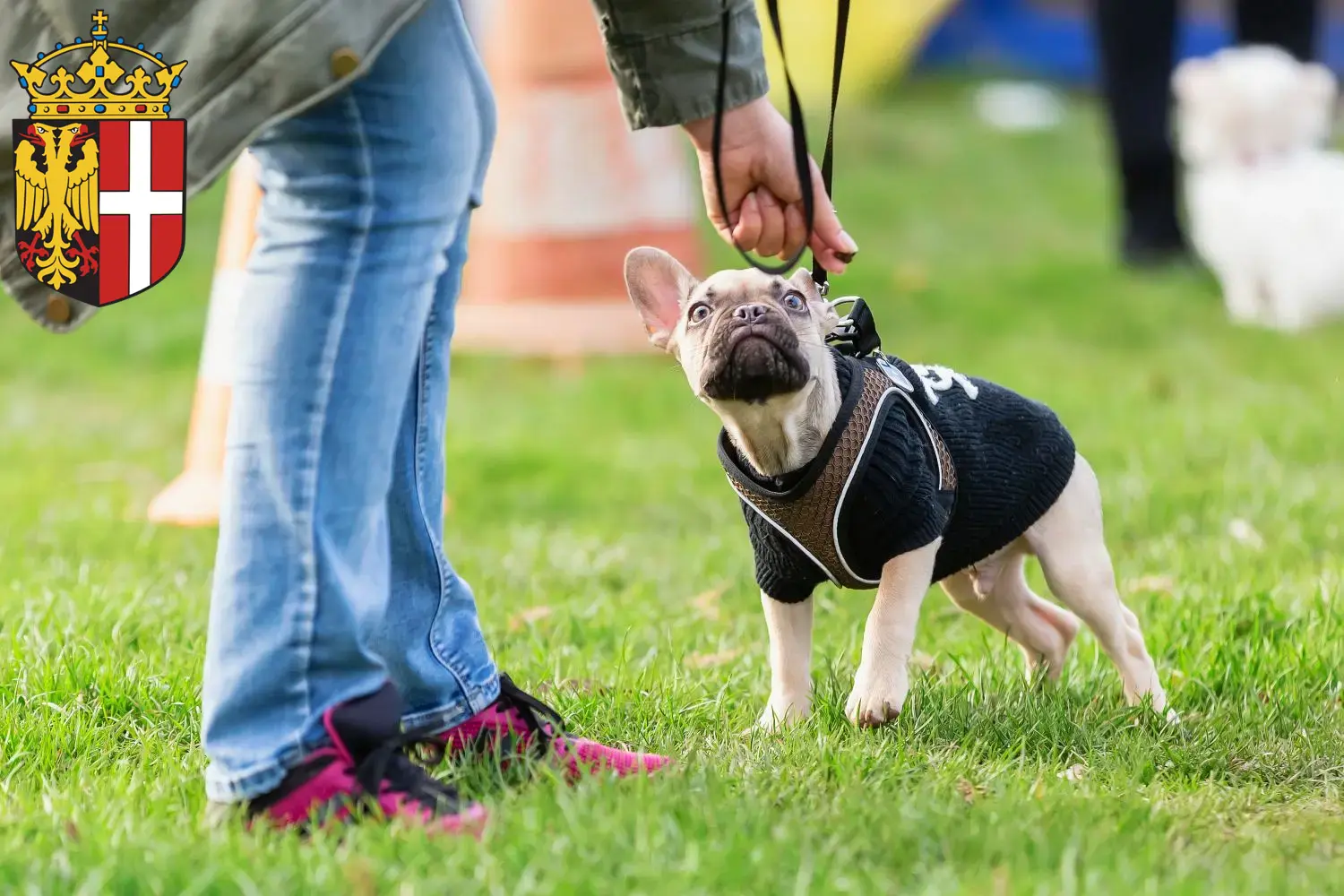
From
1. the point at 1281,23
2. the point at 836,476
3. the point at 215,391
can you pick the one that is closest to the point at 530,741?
the point at 836,476

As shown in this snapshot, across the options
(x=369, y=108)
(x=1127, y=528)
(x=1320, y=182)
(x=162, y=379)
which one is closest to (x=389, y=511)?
(x=369, y=108)

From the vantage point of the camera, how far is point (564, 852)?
2.05 metres

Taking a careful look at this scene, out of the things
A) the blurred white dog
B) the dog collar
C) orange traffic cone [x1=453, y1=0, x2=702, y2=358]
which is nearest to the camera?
the dog collar

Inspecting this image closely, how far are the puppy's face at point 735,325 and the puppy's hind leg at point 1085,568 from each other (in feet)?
1.97

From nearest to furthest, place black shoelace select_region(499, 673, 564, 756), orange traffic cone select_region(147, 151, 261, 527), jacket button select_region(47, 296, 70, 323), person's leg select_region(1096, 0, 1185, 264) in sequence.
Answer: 1. jacket button select_region(47, 296, 70, 323)
2. black shoelace select_region(499, 673, 564, 756)
3. orange traffic cone select_region(147, 151, 261, 527)
4. person's leg select_region(1096, 0, 1185, 264)

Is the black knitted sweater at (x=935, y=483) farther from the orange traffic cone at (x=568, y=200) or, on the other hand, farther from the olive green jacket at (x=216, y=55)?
the orange traffic cone at (x=568, y=200)

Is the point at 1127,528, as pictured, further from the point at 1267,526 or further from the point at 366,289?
the point at 366,289

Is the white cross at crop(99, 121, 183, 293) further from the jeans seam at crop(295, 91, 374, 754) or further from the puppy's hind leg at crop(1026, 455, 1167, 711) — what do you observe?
the puppy's hind leg at crop(1026, 455, 1167, 711)

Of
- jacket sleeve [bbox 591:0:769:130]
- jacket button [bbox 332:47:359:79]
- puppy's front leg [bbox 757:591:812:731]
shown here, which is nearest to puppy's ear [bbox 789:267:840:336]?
jacket sleeve [bbox 591:0:769:130]

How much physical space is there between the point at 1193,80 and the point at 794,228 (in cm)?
632

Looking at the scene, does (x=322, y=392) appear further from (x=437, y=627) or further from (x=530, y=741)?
(x=530, y=741)

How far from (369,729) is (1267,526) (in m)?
3.13

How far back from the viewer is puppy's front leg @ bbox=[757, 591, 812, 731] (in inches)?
112

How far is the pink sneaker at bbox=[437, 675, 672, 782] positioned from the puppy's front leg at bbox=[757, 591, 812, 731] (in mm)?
359
